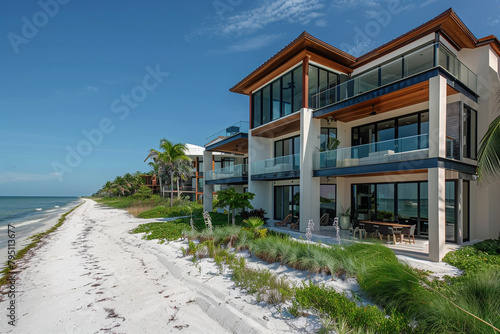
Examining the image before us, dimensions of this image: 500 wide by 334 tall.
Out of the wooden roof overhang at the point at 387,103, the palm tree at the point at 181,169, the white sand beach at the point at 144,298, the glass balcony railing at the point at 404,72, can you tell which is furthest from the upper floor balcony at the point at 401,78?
the palm tree at the point at 181,169

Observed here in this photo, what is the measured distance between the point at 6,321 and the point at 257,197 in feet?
44.3

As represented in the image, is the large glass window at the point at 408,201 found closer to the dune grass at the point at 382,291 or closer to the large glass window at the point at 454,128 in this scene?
the large glass window at the point at 454,128

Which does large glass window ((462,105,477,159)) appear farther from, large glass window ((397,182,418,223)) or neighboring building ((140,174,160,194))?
neighboring building ((140,174,160,194))

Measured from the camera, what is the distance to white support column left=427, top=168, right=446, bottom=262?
28.0ft

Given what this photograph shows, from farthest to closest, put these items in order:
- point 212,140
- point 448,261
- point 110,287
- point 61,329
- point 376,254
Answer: point 212,140, point 448,261, point 110,287, point 376,254, point 61,329

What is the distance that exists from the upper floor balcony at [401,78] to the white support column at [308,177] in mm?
804

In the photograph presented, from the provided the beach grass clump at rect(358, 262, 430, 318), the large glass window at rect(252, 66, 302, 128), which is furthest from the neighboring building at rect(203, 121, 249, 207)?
the beach grass clump at rect(358, 262, 430, 318)

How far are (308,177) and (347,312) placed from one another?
965 cm

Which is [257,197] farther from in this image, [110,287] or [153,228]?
[110,287]

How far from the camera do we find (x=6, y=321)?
564cm

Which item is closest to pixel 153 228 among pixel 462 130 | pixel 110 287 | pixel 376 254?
pixel 110 287

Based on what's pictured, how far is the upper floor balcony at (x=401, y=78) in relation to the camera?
10.2 m

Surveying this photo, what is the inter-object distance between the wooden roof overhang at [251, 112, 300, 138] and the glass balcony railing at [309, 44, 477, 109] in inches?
79.2

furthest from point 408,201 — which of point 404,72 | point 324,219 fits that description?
point 404,72
